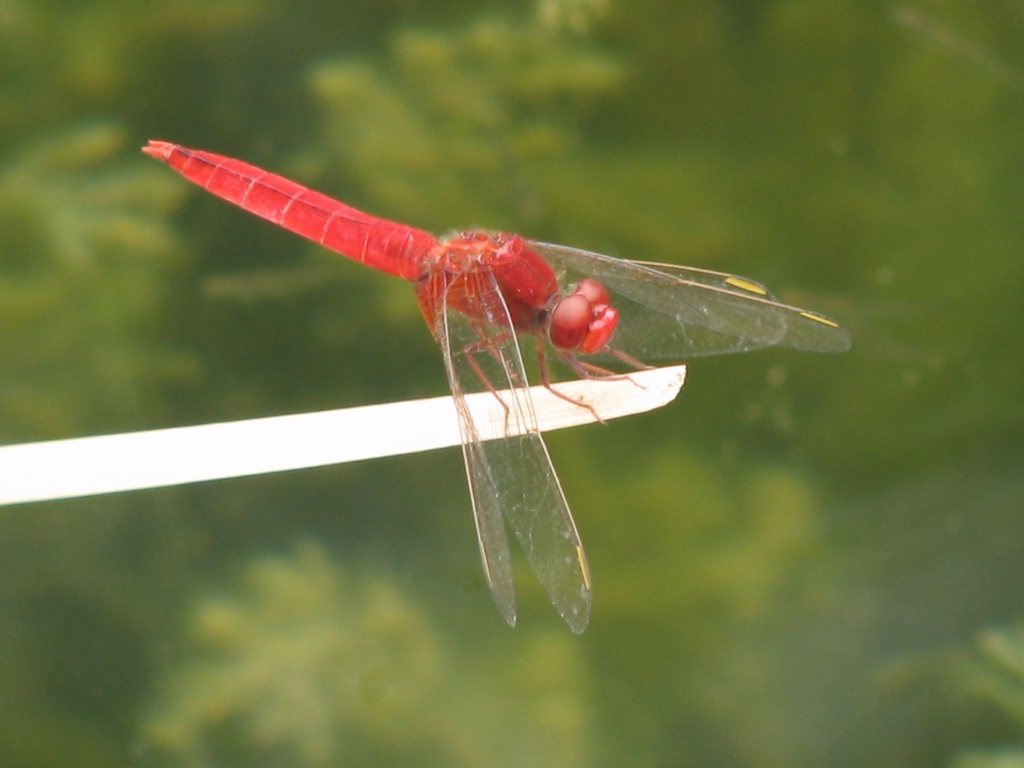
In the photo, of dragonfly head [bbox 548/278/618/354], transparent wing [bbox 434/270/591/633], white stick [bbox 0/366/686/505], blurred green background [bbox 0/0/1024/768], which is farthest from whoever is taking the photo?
blurred green background [bbox 0/0/1024/768]

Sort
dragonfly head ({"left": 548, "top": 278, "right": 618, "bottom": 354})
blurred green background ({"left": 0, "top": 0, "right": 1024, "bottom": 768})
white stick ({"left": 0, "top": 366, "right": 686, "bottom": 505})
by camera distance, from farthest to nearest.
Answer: blurred green background ({"left": 0, "top": 0, "right": 1024, "bottom": 768}), dragonfly head ({"left": 548, "top": 278, "right": 618, "bottom": 354}), white stick ({"left": 0, "top": 366, "right": 686, "bottom": 505})

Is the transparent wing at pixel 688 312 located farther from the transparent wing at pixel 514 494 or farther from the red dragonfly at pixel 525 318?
the transparent wing at pixel 514 494

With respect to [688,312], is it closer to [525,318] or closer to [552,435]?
[525,318]

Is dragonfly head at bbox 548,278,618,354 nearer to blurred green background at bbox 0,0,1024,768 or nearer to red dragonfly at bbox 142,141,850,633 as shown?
red dragonfly at bbox 142,141,850,633

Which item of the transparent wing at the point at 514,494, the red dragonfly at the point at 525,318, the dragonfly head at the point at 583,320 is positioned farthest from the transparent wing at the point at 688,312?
the transparent wing at the point at 514,494

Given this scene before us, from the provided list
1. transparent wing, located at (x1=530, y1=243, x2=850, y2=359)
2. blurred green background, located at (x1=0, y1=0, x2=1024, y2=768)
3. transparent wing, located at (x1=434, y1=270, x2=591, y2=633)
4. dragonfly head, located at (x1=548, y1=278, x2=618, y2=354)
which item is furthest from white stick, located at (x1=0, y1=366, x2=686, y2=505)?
blurred green background, located at (x1=0, y1=0, x2=1024, y2=768)

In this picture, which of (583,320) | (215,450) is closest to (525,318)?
(583,320)

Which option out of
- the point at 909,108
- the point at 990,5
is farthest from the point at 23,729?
the point at 990,5
